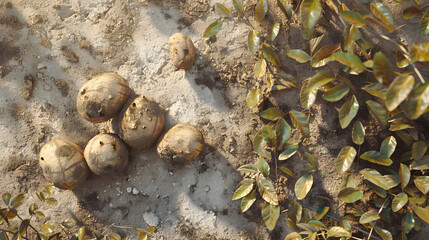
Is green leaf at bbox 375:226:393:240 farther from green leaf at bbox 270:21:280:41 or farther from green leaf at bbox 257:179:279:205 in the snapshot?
green leaf at bbox 270:21:280:41

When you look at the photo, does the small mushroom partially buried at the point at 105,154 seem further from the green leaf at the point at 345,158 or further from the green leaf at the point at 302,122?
the green leaf at the point at 345,158

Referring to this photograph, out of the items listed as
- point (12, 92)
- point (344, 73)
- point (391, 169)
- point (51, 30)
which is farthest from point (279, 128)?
point (12, 92)

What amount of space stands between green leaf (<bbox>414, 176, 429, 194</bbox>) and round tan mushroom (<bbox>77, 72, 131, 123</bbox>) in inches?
94.4

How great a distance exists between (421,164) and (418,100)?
35.7 inches

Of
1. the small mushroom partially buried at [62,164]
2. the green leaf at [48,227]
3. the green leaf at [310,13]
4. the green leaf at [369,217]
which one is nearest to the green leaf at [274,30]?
the green leaf at [310,13]

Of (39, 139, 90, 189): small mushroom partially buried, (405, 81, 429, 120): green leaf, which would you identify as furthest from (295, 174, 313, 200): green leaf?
(39, 139, 90, 189): small mushroom partially buried

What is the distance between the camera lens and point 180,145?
2484mm

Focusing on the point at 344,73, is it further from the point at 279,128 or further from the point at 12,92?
the point at 12,92

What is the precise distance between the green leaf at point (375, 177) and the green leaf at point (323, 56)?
0.91m

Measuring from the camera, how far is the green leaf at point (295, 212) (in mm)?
2559

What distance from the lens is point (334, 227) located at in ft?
8.05

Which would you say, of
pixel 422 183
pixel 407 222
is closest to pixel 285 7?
pixel 422 183

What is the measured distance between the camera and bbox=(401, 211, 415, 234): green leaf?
247cm

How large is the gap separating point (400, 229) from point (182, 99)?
2075 millimetres
